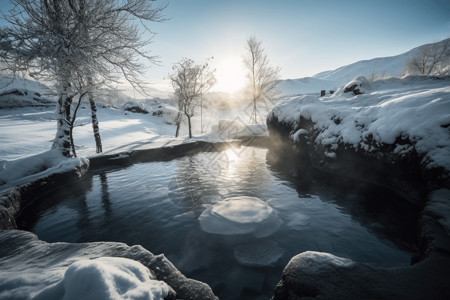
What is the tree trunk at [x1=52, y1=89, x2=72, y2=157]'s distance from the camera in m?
8.65

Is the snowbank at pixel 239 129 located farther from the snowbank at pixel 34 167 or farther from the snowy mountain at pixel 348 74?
the snowy mountain at pixel 348 74

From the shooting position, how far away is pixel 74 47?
20.1 feet

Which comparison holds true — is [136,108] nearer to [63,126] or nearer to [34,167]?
[63,126]

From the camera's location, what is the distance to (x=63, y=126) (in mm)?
8766

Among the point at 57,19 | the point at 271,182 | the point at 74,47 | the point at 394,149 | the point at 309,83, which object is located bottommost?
the point at 271,182

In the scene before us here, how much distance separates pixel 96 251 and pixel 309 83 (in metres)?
135

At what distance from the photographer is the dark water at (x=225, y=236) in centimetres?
343

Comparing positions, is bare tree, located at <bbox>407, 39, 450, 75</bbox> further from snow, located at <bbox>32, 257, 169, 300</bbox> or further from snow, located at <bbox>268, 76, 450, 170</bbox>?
snow, located at <bbox>32, 257, 169, 300</bbox>

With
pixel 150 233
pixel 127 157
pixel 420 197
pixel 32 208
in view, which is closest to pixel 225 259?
pixel 150 233

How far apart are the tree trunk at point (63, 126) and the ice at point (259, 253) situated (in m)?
9.42

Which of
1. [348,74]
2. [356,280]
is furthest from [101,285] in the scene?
[348,74]

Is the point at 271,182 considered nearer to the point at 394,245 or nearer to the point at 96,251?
the point at 394,245

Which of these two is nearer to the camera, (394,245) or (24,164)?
(394,245)

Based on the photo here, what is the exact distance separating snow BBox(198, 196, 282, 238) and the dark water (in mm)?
143
